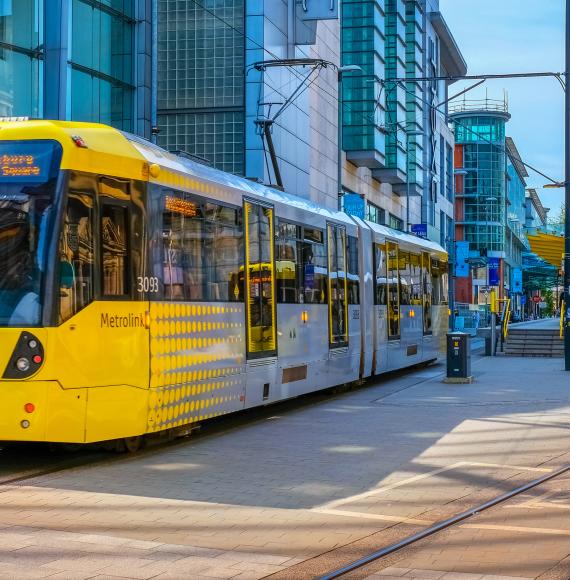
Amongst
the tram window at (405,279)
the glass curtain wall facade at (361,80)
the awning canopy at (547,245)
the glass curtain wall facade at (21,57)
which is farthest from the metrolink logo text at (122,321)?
the glass curtain wall facade at (361,80)

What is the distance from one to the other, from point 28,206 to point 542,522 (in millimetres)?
5210

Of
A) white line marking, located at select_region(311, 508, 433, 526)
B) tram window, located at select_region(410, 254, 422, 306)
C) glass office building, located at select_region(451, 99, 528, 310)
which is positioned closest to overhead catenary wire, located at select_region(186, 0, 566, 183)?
tram window, located at select_region(410, 254, 422, 306)

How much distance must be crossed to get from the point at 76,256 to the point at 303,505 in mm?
3181

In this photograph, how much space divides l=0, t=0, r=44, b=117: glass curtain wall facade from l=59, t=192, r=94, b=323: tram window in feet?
45.8

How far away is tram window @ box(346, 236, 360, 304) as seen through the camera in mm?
19280

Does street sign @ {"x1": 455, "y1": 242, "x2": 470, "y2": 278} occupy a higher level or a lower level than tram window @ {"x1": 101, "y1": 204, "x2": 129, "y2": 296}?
higher

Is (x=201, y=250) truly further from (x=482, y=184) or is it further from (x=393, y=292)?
(x=482, y=184)

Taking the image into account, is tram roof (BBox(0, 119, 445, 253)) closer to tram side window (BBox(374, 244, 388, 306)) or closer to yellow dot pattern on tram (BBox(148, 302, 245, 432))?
yellow dot pattern on tram (BBox(148, 302, 245, 432))

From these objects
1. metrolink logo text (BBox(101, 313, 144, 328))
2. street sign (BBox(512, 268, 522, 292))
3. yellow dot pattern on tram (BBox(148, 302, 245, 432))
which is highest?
street sign (BBox(512, 268, 522, 292))

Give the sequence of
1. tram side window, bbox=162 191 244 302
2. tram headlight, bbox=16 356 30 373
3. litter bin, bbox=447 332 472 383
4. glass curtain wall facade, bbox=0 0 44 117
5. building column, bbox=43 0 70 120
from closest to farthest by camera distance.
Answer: tram headlight, bbox=16 356 30 373, tram side window, bbox=162 191 244 302, litter bin, bbox=447 332 472 383, glass curtain wall facade, bbox=0 0 44 117, building column, bbox=43 0 70 120

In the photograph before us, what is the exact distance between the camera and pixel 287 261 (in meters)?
15.5

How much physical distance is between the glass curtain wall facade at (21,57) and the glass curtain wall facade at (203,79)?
12285 mm

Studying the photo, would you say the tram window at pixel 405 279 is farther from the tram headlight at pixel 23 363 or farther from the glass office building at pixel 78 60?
the tram headlight at pixel 23 363

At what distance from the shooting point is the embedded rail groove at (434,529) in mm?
6500
